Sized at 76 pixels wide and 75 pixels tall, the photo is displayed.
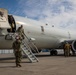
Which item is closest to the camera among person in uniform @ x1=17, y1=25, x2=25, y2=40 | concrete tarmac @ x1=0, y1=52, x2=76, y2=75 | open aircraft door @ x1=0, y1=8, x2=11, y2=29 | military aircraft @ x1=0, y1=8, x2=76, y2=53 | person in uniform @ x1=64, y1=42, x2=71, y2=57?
concrete tarmac @ x1=0, y1=52, x2=76, y2=75

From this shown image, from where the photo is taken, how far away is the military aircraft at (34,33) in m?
14.1

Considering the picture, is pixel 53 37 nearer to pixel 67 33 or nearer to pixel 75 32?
pixel 67 33

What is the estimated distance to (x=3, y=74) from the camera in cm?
744

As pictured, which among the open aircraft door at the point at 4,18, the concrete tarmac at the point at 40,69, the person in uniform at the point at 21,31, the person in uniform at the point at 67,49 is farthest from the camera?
the person in uniform at the point at 67,49

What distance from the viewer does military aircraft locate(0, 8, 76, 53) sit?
14.1 meters

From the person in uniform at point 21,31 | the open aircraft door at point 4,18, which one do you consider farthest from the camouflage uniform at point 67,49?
the open aircraft door at point 4,18

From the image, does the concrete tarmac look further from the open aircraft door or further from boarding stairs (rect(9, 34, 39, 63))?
the open aircraft door

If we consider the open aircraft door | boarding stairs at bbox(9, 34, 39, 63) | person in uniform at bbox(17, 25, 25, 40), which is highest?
the open aircraft door

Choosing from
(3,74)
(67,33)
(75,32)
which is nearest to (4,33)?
(3,74)

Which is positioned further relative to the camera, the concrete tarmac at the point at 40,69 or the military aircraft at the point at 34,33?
the military aircraft at the point at 34,33

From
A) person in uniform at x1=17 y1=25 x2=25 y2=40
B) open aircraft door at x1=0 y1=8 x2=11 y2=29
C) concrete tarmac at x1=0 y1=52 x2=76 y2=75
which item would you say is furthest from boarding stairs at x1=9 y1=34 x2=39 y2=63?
concrete tarmac at x1=0 y1=52 x2=76 y2=75

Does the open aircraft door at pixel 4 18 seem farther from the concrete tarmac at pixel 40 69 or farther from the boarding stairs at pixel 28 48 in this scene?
the concrete tarmac at pixel 40 69

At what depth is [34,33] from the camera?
1684 centimetres

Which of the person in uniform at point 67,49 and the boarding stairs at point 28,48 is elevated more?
the boarding stairs at point 28,48
